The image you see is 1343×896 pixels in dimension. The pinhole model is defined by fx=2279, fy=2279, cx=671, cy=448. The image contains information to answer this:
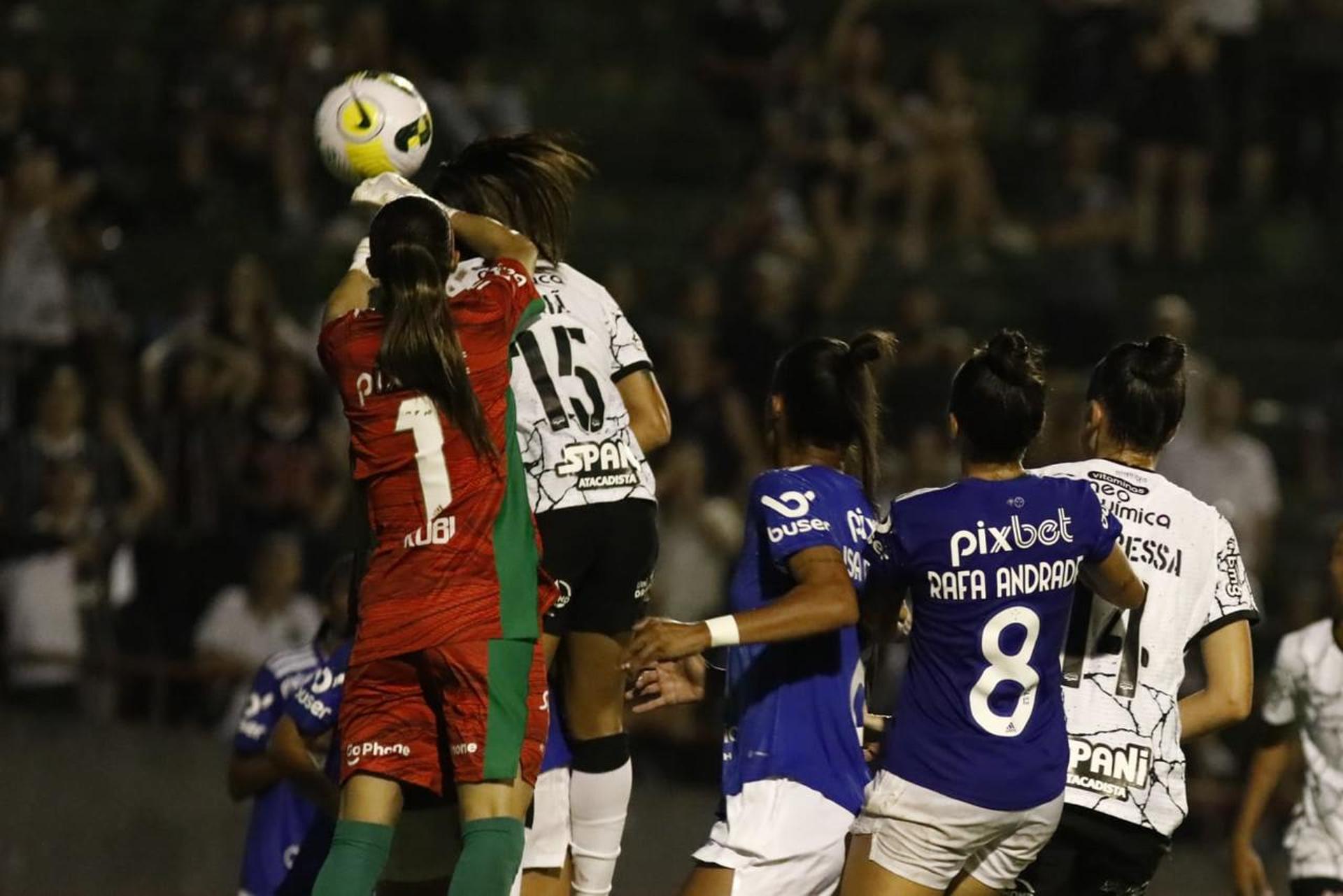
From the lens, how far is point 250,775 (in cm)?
725

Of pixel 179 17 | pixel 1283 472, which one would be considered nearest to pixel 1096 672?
pixel 1283 472

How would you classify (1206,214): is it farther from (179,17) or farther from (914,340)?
(179,17)

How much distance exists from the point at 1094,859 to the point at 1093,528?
0.91 m

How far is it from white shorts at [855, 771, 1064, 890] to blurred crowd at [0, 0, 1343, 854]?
6432 millimetres

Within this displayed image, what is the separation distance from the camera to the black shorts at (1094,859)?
584cm

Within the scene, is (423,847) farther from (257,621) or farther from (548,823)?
(257,621)

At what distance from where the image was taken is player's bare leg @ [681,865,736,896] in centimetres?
592

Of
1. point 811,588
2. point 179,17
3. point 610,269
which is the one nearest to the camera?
point 811,588

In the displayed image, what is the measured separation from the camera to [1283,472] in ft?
50.4

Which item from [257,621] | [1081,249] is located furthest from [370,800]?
[1081,249]

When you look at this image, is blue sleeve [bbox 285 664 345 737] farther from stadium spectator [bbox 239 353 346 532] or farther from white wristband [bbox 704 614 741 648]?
stadium spectator [bbox 239 353 346 532]

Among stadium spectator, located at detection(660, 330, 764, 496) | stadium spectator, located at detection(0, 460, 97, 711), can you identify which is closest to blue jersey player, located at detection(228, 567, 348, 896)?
stadium spectator, located at detection(0, 460, 97, 711)

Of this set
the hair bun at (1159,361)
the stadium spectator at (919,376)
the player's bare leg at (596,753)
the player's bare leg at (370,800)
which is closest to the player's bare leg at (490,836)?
the player's bare leg at (370,800)

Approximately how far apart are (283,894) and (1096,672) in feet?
8.81
